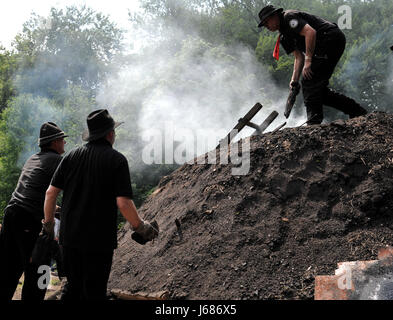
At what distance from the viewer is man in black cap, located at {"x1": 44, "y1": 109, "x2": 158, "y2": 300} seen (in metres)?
2.88

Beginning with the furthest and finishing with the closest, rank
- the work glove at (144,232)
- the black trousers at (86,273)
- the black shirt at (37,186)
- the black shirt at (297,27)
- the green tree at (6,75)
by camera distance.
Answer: the green tree at (6,75)
the black shirt at (297,27)
the black shirt at (37,186)
the work glove at (144,232)
the black trousers at (86,273)

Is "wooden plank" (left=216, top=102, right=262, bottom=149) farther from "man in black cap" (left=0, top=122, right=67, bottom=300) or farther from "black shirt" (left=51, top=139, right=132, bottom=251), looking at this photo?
"black shirt" (left=51, top=139, right=132, bottom=251)

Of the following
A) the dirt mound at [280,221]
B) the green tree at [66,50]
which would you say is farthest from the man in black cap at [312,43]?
the green tree at [66,50]

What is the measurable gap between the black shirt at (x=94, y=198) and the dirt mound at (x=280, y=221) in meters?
1.23

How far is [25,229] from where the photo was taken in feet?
12.9

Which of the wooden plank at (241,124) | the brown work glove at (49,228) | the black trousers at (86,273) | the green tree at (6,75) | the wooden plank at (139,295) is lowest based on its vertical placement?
the wooden plank at (139,295)

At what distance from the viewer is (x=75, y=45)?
28766 mm

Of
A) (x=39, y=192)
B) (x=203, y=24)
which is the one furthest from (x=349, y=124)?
Result: (x=203, y=24)

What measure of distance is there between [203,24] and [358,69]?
9882mm

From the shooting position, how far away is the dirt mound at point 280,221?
3.73 m

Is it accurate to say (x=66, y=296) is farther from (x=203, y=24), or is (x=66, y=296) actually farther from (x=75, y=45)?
(x=75, y=45)

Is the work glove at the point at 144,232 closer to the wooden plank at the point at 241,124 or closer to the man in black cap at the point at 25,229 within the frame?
the man in black cap at the point at 25,229

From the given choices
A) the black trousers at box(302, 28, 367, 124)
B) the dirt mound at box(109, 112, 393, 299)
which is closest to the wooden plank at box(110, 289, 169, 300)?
the dirt mound at box(109, 112, 393, 299)

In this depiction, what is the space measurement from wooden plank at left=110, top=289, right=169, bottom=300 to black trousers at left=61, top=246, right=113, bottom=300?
37.7 inches
